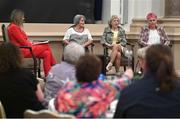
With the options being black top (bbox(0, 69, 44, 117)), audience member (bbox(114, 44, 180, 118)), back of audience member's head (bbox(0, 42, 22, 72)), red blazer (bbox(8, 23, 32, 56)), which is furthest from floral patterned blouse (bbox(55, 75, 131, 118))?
red blazer (bbox(8, 23, 32, 56))

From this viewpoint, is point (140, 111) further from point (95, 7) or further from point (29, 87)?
point (95, 7)

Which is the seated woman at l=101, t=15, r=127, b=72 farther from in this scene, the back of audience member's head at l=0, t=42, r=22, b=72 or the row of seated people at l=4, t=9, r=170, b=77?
the back of audience member's head at l=0, t=42, r=22, b=72

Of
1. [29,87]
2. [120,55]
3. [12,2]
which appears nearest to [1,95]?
[29,87]

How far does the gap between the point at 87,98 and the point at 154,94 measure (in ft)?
1.57

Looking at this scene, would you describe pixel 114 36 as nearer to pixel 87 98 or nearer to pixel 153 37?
pixel 153 37

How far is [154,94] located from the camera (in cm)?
391

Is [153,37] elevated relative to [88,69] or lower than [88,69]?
lower

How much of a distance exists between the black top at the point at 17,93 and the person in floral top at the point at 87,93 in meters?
Answer: 0.63

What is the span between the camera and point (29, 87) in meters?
4.73

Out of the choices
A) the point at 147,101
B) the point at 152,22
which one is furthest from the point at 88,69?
the point at 152,22

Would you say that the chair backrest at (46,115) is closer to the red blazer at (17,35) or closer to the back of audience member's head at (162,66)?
the back of audience member's head at (162,66)

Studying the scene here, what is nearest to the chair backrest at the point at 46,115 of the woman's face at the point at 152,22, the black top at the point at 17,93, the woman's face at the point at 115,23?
the black top at the point at 17,93

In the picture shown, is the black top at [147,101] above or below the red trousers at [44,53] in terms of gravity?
above

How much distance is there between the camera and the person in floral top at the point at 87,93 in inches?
160
